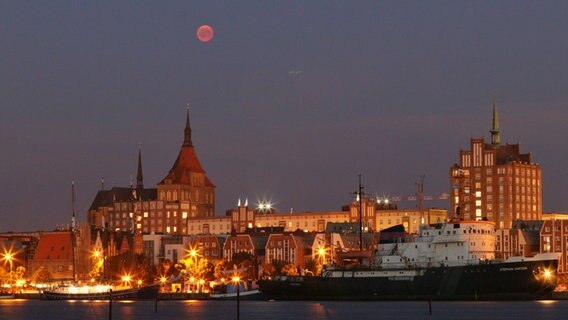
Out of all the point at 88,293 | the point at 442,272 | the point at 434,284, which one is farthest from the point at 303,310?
the point at 88,293

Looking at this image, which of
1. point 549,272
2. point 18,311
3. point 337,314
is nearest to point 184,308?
point 18,311

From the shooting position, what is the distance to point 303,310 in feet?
460

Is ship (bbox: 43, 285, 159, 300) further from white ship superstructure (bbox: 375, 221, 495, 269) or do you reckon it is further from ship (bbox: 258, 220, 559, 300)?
white ship superstructure (bbox: 375, 221, 495, 269)

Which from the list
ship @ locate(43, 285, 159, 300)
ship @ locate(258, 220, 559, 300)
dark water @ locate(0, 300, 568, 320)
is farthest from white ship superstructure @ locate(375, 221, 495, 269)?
ship @ locate(43, 285, 159, 300)

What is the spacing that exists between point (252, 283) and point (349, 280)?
39642 millimetres

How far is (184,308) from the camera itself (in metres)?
154

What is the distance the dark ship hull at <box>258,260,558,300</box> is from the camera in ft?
484

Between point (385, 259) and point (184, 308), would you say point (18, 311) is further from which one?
point (385, 259)

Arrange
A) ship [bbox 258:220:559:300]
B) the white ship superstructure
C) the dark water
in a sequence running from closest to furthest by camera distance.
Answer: the dark water
ship [bbox 258:220:559:300]
the white ship superstructure

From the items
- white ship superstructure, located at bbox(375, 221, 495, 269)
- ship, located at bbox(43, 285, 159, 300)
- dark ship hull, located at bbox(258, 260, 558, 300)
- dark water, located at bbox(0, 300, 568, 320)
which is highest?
white ship superstructure, located at bbox(375, 221, 495, 269)

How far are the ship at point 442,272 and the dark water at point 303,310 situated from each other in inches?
50.1

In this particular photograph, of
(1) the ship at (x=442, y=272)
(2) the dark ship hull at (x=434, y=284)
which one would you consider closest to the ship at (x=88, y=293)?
(2) the dark ship hull at (x=434, y=284)

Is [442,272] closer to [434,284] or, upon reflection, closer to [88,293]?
[434,284]

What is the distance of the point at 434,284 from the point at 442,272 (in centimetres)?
219
